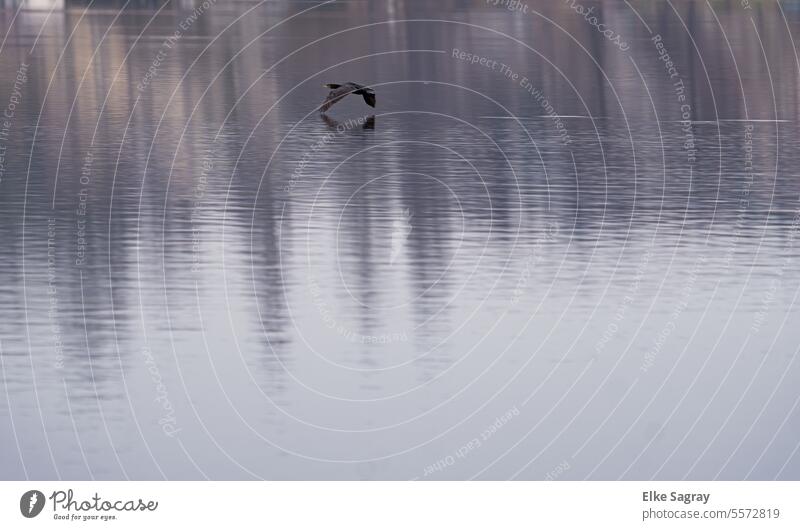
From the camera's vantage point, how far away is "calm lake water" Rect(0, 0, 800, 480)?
17484mm

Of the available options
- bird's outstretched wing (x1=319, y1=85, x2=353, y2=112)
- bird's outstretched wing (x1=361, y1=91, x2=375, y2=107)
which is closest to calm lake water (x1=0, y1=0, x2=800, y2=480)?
bird's outstretched wing (x1=319, y1=85, x2=353, y2=112)

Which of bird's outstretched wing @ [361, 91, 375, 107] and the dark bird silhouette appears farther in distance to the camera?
the dark bird silhouette

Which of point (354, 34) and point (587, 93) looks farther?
point (354, 34)

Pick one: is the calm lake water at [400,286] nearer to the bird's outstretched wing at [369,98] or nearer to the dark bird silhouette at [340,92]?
the dark bird silhouette at [340,92]

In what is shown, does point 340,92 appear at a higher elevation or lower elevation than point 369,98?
higher

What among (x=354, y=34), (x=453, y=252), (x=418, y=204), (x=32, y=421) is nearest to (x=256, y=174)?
(x=418, y=204)

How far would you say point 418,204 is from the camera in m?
29.6

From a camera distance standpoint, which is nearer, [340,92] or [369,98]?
[369,98]

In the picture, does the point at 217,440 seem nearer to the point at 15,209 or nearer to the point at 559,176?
the point at 15,209

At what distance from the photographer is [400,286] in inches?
920

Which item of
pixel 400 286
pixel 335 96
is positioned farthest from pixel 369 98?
pixel 400 286

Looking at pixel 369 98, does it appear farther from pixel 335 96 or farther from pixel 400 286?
pixel 400 286

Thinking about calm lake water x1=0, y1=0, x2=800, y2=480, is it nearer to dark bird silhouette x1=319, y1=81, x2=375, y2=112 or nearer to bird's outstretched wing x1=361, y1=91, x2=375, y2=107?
dark bird silhouette x1=319, y1=81, x2=375, y2=112

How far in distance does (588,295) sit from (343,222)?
5.91 meters
